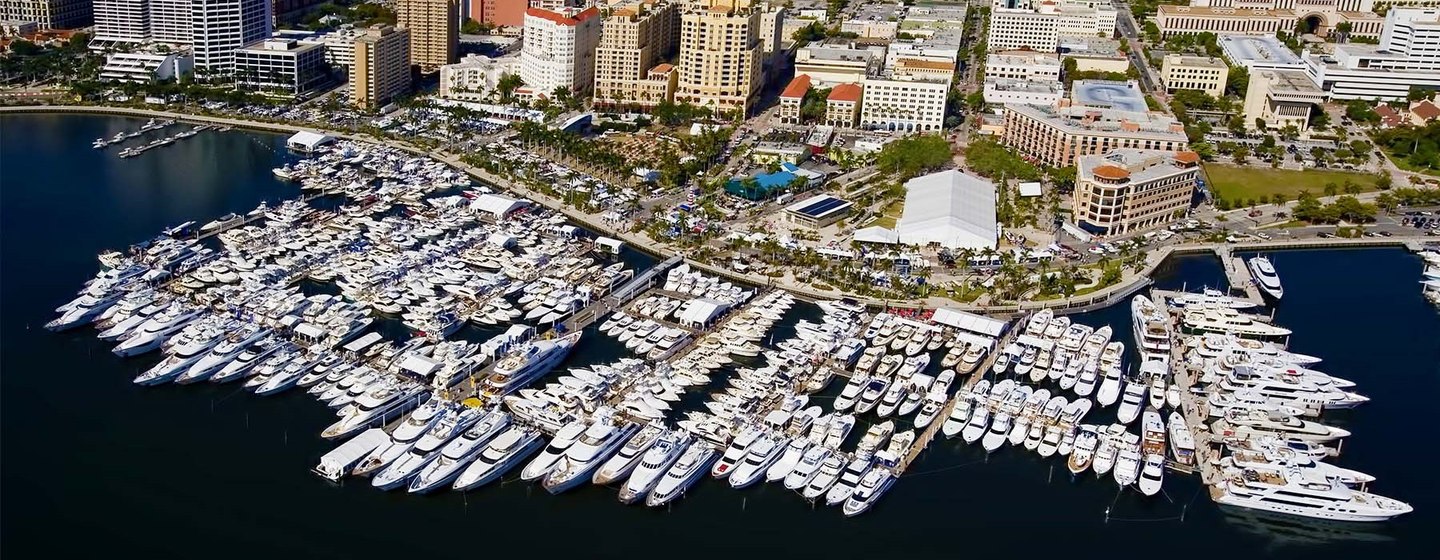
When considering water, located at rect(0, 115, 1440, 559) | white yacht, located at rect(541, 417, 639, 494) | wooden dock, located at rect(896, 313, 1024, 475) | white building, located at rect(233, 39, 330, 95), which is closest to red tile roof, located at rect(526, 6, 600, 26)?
white building, located at rect(233, 39, 330, 95)

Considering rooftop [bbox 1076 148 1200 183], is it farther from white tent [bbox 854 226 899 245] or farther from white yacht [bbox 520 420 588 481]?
white yacht [bbox 520 420 588 481]

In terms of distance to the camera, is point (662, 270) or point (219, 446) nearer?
point (219, 446)

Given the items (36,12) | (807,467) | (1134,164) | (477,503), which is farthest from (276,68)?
(807,467)

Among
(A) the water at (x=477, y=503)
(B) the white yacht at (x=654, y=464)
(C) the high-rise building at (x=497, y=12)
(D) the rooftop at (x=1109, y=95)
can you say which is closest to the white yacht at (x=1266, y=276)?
(A) the water at (x=477, y=503)

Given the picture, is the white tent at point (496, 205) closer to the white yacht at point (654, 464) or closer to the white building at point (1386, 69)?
the white yacht at point (654, 464)

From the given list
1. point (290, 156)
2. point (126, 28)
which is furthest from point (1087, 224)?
point (126, 28)

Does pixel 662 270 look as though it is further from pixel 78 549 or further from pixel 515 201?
pixel 78 549
